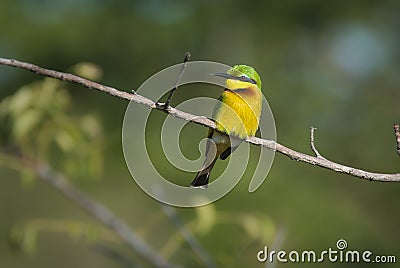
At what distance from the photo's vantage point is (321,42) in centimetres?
623

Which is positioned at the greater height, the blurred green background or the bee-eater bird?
the blurred green background

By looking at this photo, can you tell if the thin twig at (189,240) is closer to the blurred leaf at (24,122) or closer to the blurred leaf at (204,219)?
the blurred leaf at (204,219)

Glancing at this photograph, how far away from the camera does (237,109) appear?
7.04 feet

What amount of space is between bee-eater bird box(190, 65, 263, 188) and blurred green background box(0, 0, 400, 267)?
1.98 meters

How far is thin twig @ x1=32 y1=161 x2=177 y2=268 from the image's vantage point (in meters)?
2.13

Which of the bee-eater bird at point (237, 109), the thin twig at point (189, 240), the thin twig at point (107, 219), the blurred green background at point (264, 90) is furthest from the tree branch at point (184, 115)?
the blurred green background at point (264, 90)

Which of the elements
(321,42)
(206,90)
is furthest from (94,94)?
(321,42)

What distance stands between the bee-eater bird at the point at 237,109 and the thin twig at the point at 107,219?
26 centimetres

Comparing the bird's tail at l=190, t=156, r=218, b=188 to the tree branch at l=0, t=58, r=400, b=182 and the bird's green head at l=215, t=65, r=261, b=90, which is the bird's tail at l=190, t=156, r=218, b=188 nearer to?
the bird's green head at l=215, t=65, r=261, b=90

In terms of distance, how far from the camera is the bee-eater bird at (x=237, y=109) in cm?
208

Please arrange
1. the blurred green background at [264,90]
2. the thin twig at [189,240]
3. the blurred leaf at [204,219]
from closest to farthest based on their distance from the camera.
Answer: the thin twig at [189,240]
the blurred leaf at [204,219]
the blurred green background at [264,90]

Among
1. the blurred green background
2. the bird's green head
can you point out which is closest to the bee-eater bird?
the bird's green head

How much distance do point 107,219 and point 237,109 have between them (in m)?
0.53

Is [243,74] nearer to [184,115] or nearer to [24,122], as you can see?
[184,115]
